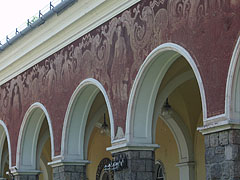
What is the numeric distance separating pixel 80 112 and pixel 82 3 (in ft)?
8.42

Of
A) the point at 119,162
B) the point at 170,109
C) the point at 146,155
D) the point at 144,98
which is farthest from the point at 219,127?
the point at 170,109

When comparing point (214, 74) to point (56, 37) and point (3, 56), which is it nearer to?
point (56, 37)

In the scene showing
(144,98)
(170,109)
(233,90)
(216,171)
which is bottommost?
(216,171)

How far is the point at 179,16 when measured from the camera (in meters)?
11.1

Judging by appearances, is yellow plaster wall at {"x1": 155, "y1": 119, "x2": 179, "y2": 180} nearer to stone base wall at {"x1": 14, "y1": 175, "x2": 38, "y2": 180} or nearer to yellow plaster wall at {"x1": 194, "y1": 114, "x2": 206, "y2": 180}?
yellow plaster wall at {"x1": 194, "y1": 114, "x2": 206, "y2": 180}

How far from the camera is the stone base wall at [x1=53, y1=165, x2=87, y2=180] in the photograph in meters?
14.8

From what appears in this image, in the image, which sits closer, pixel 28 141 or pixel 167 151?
pixel 28 141

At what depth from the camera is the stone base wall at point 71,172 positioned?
14805 millimetres

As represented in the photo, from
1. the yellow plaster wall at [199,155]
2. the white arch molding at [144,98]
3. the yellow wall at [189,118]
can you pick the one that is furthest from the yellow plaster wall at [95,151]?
the white arch molding at [144,98]

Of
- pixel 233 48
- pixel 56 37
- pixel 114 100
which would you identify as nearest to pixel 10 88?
pixel 56 37

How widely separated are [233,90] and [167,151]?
8128 mm

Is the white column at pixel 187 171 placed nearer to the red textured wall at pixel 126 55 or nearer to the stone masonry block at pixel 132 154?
the red textured wall at pixel 126 55

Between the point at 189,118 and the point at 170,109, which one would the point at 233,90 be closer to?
the point at 170,109

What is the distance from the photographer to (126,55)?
12.7 meters
